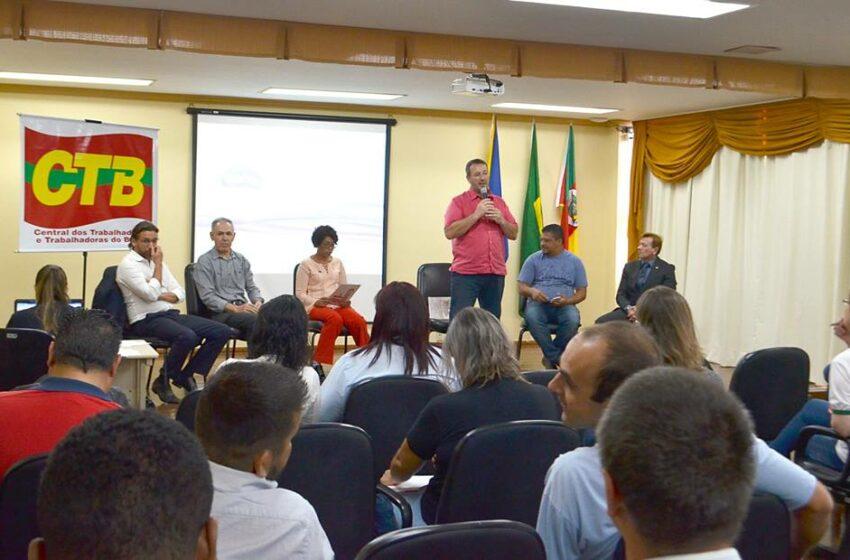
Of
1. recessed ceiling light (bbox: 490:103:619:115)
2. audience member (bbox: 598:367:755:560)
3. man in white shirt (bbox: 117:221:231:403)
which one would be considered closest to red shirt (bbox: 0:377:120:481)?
audience member (bbox: 598:367:755:560)

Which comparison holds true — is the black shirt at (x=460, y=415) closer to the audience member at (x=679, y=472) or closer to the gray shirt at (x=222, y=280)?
the audience member at (x=679, y=472)

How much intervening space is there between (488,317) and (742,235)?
6.32 metres

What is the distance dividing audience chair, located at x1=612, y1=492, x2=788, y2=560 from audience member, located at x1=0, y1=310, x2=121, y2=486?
1.51 m

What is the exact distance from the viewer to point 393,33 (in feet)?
19.2

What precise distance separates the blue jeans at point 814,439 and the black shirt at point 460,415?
1.54m

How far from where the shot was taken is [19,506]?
212cm

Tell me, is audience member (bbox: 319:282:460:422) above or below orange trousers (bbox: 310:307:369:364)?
above

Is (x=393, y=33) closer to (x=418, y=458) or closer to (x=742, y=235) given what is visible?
(x=418, y=458)

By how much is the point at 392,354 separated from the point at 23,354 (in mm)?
2276

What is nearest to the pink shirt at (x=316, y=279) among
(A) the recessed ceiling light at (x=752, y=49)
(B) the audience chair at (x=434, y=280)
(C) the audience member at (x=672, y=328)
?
(B) the audience chair at (x=434, y=280)

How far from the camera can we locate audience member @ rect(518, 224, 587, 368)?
768cm

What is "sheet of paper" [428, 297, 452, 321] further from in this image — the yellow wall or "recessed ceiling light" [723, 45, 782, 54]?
"recessed ceiling light" [723, 45, 782, 54]

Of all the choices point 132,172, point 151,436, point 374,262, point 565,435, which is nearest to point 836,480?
point 565,435

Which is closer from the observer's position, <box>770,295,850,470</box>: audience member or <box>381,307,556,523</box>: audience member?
<box>381,307,556,523</box>: audience member
